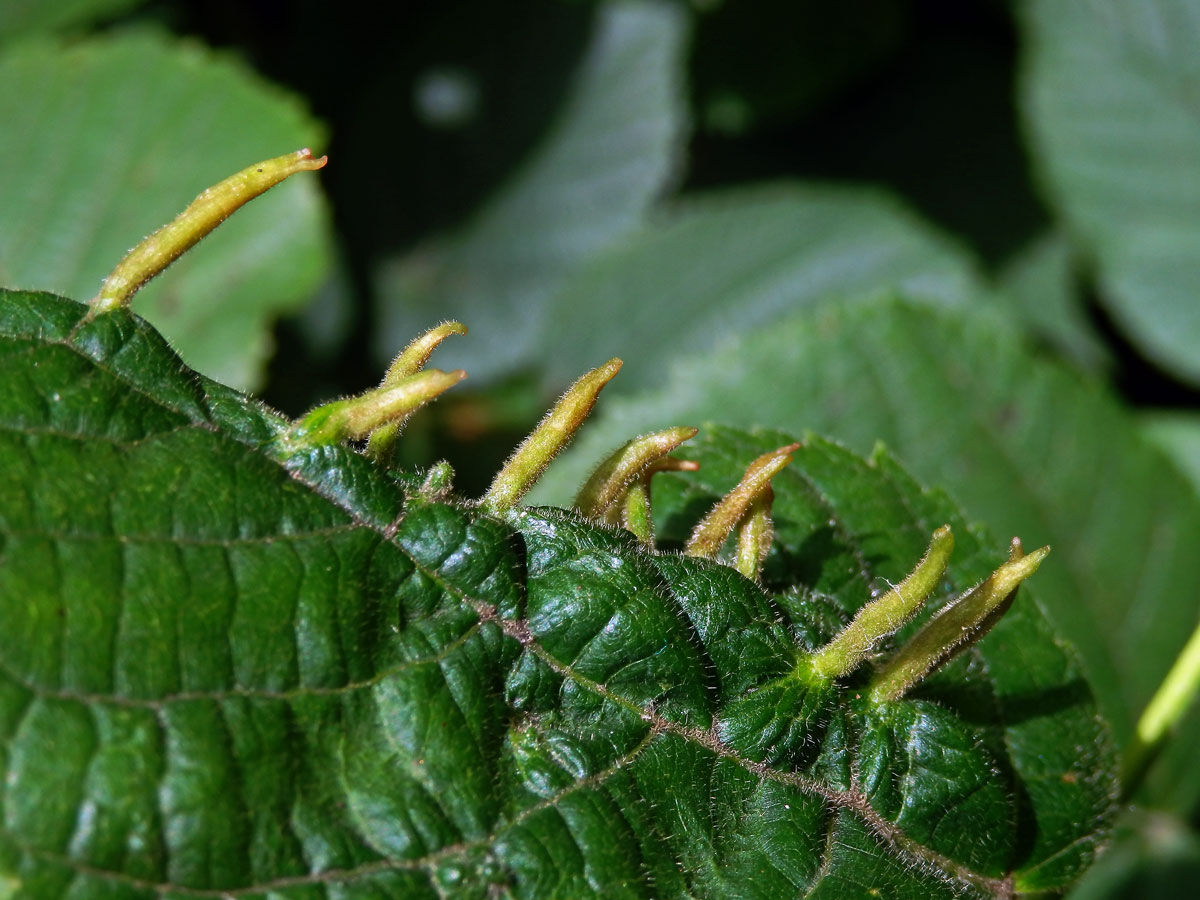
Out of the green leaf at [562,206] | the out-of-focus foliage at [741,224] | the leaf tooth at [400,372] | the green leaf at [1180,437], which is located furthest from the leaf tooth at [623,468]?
the green leaf at [562,206]

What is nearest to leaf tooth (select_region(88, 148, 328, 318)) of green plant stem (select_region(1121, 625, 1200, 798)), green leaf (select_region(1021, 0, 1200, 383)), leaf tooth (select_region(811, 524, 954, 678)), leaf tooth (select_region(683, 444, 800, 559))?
leaf tooth (select_region(683, 444, 800, 559))

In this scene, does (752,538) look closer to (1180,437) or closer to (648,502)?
(648,502)

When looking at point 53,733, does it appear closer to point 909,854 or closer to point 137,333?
point 137,333

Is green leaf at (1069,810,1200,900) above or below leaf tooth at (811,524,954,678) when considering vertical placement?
below

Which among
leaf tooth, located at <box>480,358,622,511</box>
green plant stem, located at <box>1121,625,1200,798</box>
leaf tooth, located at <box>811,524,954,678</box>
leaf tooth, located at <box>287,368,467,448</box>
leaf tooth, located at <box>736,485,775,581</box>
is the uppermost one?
leaf tooth, located at <box>287,368,467,448</box>

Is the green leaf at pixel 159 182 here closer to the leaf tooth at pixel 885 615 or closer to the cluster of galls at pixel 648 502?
the cluster of galls at pixel 648 502

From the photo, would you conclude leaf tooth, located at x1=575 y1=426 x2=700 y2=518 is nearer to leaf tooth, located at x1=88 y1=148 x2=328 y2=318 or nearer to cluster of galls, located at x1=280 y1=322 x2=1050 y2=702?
cluster of galls, located at x1=280 y1=322 x2=1050 y2=702
